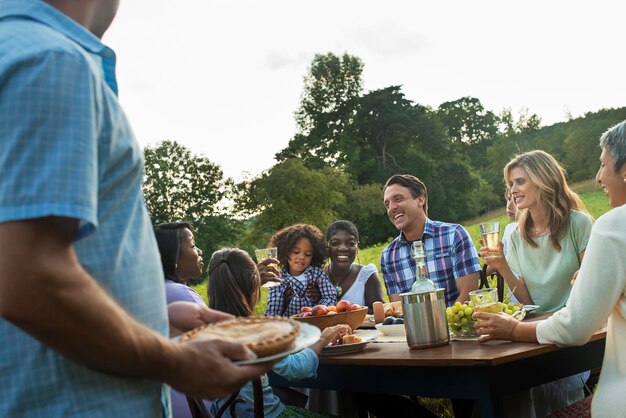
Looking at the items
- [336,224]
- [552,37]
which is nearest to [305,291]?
[336,224]

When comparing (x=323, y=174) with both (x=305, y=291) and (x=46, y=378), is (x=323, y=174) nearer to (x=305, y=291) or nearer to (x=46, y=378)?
(x=305, y=291)

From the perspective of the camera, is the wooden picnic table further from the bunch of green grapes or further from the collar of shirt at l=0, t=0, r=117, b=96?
the collar of shirt at l=0, t=0, r=117, b=96

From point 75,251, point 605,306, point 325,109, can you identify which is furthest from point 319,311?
point 325,109

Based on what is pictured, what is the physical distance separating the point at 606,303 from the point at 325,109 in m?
43.6

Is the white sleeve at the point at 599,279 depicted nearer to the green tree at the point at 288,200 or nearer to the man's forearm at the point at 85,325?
the man's forearm at the point at 85,325

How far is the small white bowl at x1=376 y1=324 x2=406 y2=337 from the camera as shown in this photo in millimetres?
3604

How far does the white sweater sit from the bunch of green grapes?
0.50 meters

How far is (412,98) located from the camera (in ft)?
145

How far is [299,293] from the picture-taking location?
5.41m

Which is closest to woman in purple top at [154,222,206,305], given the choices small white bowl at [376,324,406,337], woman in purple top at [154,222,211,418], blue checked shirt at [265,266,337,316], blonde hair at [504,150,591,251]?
woman in purple top at [154,222,211,418]

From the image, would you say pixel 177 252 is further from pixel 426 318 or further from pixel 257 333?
pixel 257 333

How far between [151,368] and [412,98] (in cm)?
4427

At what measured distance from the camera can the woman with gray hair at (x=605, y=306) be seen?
7.95ft

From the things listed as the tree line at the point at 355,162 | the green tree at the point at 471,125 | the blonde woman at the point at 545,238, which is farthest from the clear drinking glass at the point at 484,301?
the green tree at the point at 471,125
